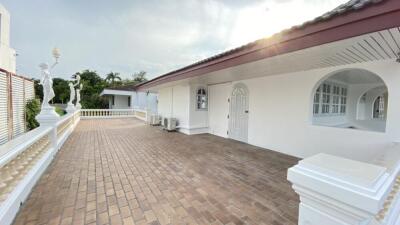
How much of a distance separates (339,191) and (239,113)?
19.3 ft

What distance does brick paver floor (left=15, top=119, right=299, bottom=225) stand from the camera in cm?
214

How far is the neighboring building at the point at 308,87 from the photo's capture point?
7.08 feet

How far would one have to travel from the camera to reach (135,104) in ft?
52.7

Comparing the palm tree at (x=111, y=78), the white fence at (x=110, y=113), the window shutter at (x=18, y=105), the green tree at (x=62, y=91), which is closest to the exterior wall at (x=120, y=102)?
the white fence at (x=110, y=113)

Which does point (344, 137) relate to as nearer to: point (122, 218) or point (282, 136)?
point (282, 136)

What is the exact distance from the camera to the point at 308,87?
14.7 ft

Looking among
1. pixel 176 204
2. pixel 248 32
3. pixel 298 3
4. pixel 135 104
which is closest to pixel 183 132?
pixel 248 32

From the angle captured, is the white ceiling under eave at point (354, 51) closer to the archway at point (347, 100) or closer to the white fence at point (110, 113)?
the archway at point (347, 100)

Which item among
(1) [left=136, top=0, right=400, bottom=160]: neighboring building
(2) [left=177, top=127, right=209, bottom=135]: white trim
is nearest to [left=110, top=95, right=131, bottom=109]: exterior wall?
(1) [left=136, top=0, right=400, bottom=160]: neighboring building

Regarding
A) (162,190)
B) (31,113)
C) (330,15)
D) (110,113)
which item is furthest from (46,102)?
(110,113)

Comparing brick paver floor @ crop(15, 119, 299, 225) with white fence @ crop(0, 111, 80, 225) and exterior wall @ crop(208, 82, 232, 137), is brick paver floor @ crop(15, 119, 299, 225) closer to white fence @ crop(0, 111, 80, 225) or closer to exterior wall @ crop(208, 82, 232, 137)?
white fence @ crop(0, 111, 80, 225)

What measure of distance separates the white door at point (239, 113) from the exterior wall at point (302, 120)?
0.74ft

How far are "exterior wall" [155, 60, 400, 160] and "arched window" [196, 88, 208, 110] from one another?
1130 mm

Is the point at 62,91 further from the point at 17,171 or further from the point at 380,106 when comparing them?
the point at 380,106
